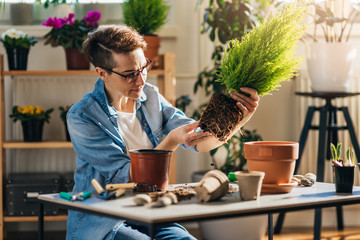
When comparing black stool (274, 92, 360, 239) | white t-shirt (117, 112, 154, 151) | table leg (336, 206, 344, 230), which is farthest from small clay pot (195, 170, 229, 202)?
table leg (336, 206, 344, 230)

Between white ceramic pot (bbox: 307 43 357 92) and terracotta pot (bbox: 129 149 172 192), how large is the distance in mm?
2016

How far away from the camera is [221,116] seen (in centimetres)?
160

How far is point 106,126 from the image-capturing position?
6.14 ft

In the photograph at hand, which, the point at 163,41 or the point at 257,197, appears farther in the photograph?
the point at 163,41

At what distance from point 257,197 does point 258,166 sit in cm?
16

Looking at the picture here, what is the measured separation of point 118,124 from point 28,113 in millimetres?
1651

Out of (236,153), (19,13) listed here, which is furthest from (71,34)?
(236,153)

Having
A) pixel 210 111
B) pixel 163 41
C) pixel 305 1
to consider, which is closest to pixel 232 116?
pixel 210 111

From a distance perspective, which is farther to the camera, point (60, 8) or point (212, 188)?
point (60, 8)

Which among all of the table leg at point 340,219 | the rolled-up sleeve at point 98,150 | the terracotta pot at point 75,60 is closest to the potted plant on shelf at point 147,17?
the terracotta pot at point 75,60

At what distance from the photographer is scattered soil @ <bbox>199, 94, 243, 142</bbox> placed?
159 cm

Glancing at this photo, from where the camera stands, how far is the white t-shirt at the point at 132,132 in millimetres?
1962

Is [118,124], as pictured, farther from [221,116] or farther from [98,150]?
[221,116]

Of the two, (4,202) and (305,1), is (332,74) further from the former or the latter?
(4,202)
